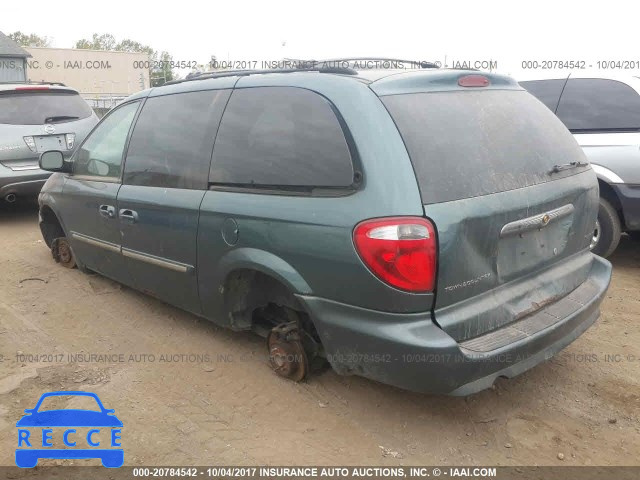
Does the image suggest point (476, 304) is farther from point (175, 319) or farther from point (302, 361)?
point (175, 319)

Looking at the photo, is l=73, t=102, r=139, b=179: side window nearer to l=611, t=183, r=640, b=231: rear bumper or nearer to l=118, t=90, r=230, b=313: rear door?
l=118, t=90, r=230, b=313: rear door

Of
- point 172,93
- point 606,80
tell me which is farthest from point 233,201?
point 606,80

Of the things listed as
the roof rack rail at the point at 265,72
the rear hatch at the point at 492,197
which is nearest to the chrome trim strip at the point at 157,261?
the roof rack rail at the point at 265,72

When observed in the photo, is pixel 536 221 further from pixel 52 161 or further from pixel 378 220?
pixel 52 161

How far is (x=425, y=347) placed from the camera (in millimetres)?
2416

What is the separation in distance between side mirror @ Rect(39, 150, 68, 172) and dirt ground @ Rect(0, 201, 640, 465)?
117 cm

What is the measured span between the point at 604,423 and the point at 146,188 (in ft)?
9.90

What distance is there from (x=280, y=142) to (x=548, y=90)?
3.72 meters

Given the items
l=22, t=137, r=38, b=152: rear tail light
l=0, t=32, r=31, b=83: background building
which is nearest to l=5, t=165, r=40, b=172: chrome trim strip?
l=22, t=137, r=38, b=152: rear tail light

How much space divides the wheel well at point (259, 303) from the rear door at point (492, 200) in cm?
88

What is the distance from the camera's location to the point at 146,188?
370 centimetres

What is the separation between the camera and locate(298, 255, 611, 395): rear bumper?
8.04ft

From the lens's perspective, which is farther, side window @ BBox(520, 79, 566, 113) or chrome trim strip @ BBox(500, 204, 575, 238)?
side window @ BBox(520, 79, 566, 113)

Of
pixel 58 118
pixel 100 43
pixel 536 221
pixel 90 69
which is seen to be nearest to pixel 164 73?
pixel 58 118
